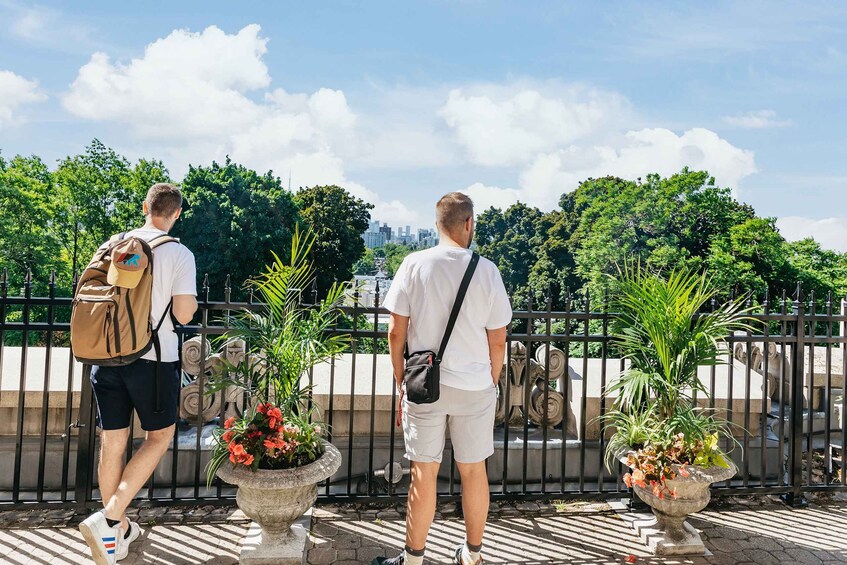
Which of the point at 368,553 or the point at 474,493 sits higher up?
the point at 474,493

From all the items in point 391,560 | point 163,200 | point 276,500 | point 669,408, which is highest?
point 163,200

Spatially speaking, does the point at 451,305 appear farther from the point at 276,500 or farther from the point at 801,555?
the point at 801,555

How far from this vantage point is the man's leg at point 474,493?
128 inches

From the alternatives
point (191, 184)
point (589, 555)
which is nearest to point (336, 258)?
point (191, 184)

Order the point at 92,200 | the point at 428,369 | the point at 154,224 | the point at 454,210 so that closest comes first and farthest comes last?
the point at 428,369
the point at 454,210
the point at 154,224
the point at 92,200

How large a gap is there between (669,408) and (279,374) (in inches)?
98.6

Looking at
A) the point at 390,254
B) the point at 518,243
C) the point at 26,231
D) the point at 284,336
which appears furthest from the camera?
the point at 390,254

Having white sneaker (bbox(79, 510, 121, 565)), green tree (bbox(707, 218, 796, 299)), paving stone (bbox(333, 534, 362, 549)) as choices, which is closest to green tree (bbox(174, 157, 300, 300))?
green tree (bbox(707, 218, 796, 299))

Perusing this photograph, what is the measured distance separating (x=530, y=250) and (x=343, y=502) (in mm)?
55579

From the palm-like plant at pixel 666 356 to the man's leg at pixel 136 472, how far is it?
2.81m

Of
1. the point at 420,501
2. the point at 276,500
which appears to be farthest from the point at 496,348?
the point at 276,500

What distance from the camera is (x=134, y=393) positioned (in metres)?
3.43

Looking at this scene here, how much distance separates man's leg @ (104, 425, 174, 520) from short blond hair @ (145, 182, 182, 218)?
47.5 inches

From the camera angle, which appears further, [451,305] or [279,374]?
[279,374]
